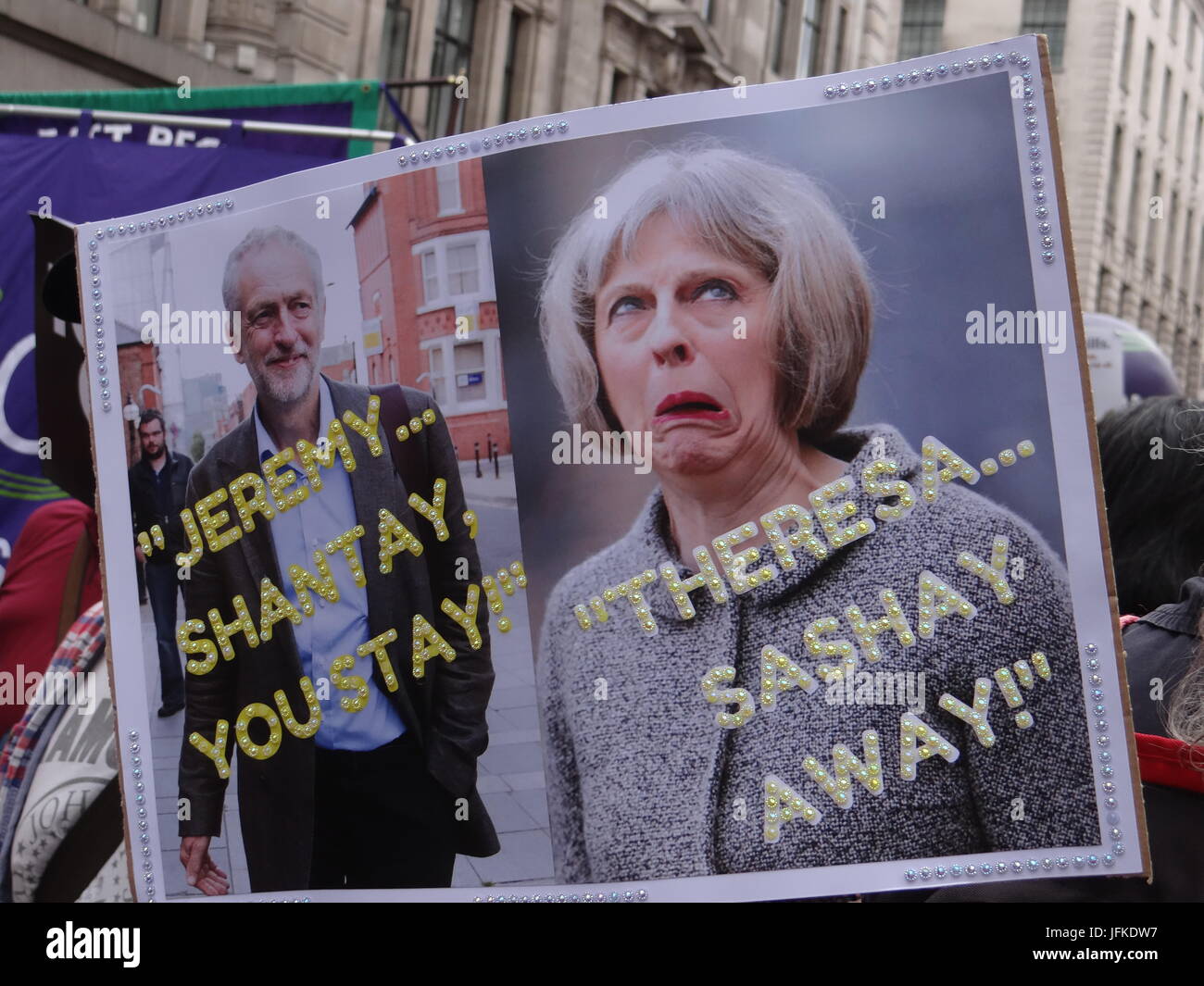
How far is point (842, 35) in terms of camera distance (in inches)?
1023

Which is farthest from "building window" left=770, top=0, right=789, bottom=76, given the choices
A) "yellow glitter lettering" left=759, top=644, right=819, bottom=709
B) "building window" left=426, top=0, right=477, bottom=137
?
"yellow glitter lettering" left=759, top=644, right=819, bottom=709

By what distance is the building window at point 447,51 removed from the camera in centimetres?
1476

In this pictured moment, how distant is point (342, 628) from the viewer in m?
2.25

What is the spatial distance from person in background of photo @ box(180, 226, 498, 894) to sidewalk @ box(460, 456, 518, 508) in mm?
23

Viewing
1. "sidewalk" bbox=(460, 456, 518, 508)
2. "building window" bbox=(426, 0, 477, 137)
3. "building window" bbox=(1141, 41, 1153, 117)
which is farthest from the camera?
"building window" bbox=(1141, 41, 1153, 117)

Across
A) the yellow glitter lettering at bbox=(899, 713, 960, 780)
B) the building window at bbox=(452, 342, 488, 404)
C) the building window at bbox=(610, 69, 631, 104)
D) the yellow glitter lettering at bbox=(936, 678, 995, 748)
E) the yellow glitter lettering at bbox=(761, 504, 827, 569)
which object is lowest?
the yellow glitter lettering at bbox=(899, 713, 960, 780)

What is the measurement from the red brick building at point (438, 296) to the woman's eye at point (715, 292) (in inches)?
12.7

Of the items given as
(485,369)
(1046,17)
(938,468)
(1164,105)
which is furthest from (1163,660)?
(1164,105)

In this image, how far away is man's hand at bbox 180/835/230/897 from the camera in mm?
2363

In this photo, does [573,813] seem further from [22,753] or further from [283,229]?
[22,753]

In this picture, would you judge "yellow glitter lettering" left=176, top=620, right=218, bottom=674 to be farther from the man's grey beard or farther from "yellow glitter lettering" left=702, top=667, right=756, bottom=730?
"yellow glitter lettering" left=702, top=667, right=756, bottom=730

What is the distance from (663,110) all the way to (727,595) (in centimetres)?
71

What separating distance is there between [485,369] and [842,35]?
1015 inches
